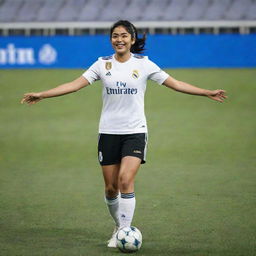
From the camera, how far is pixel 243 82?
30.7m

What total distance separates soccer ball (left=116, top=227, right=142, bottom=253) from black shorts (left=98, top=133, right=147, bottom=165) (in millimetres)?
804

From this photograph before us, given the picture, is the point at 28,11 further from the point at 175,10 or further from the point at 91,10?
the point at 175,10

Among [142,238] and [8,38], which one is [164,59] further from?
[142,238]

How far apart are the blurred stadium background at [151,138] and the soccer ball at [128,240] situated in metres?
0.10

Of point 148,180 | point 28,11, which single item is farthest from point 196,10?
point 148,180

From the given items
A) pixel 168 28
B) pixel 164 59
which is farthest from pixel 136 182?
pixel 168 28

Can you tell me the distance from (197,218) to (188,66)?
2874cm

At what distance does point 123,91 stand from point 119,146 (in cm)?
58

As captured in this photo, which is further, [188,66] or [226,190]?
[188,66]

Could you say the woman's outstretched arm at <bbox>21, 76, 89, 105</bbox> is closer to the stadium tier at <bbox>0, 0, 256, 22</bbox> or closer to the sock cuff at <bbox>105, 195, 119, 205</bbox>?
the sock cuff at <bbox>105, 195, 119, 205</bbox>

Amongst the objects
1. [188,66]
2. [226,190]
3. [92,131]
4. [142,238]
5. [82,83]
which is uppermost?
[82,83]

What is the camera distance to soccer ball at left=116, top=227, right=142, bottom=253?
7.87m

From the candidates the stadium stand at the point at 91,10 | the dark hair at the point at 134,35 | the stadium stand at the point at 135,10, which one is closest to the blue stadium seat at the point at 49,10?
the stadium stand at the point at 91,10

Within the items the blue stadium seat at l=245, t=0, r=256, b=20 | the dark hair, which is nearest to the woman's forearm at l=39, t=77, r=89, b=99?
the dark hair
